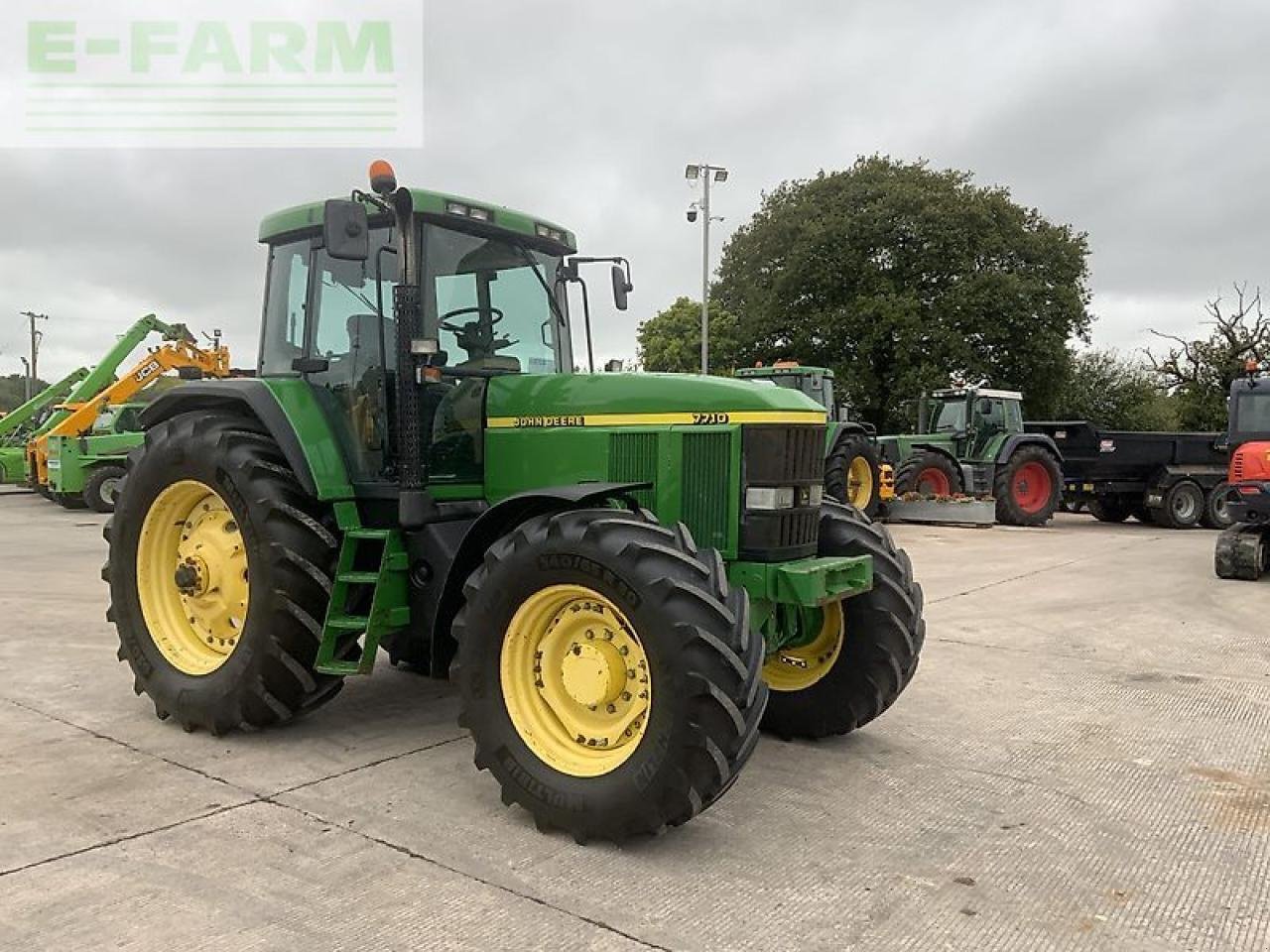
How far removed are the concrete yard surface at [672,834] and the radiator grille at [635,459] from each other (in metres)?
1.31

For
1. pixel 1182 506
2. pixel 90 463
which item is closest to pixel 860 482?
pixel 1182 506

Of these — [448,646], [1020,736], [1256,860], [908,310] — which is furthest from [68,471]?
[908,310]

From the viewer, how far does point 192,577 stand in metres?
4.80

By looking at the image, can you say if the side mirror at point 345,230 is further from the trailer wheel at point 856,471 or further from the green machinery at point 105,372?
the green machinery at point 105,372

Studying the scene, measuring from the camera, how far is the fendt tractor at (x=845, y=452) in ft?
49.4

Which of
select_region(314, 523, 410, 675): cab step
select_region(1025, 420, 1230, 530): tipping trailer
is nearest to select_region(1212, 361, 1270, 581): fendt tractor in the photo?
select_region(1025, 420, 1230, 530): tipping trailer

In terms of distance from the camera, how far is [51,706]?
16.9 ft

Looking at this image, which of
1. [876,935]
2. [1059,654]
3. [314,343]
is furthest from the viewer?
[1059,654]

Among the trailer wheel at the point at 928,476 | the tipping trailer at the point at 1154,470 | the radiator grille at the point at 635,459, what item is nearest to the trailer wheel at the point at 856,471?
the trailer wheel at the point at 928,476

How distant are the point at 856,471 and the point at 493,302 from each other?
11938 millimetres

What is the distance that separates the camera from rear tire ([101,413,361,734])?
440cm

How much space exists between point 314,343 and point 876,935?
367cm

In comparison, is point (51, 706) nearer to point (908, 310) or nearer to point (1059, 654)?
point (1059, 654)

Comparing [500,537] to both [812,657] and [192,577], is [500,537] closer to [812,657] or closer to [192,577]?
[812,657]
